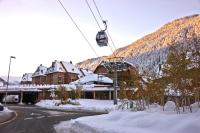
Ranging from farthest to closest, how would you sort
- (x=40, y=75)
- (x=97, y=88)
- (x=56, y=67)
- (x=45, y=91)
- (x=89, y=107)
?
(x=40, y=75) → (x=56, y=67) → (x=45, y=91) → (x=97, y=88) → (x=89, y=107)

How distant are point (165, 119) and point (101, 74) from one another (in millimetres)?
96983

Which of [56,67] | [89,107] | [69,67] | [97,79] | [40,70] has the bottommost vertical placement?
[89,107]

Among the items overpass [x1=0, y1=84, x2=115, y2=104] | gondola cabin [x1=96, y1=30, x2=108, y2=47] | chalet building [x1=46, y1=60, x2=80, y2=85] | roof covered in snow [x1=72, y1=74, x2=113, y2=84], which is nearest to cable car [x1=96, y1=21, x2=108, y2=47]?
gondola cabin [x1=96, y1=30, x2=108, y2=47]

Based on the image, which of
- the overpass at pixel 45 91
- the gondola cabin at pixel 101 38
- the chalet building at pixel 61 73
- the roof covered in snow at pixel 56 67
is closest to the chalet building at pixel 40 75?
the chalet building at pixel 61 73

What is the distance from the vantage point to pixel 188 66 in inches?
678

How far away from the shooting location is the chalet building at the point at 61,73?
133750mm

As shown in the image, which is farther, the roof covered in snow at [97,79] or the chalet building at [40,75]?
the chalet building at [40,75]

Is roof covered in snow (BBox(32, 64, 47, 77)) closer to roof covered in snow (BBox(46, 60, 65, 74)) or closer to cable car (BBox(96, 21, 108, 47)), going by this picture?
roof covered in snow (BBox(46, 60, 65, 74))

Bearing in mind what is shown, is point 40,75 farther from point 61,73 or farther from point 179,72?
point 179,72

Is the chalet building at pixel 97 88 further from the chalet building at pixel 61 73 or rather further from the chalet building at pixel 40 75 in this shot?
the chalet building at pixel 40 75

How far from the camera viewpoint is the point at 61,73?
133875 mm

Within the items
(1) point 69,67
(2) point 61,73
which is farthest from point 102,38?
(1) point 69,67

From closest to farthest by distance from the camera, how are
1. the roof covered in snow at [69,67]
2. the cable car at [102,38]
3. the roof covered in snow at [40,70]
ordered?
the cable car at [102,38], the roof covered in snow at [69,67], the roof covered in snow at [40,70]

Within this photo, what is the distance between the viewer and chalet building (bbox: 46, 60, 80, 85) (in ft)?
439
